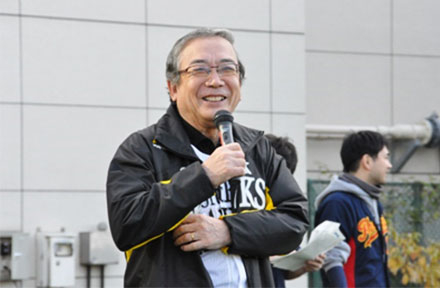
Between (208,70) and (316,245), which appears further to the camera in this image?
(316,245)

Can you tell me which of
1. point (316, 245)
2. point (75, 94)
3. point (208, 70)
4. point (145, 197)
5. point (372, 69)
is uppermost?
point (372, 69)

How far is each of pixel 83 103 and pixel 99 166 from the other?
22.6 inches

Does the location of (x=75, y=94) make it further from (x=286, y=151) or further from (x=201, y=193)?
(x=201, y=193)

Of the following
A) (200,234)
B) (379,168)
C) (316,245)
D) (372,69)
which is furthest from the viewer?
Result: (372,69)

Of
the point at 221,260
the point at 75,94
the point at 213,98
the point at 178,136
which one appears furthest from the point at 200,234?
the point at 75,94

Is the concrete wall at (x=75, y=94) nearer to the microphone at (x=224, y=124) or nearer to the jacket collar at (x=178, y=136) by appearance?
the jacket collar at (x=178, y=136)

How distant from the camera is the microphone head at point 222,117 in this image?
12.1 feet

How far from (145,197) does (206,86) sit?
53cm

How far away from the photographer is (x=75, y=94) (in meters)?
8.62

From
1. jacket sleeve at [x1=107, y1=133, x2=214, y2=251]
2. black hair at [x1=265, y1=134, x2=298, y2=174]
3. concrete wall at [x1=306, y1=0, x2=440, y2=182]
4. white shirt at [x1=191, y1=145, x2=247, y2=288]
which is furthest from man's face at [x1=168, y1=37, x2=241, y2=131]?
concrete wall at [x1=306, y1=0, x2=440, y2=182]

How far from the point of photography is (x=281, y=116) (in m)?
9.33

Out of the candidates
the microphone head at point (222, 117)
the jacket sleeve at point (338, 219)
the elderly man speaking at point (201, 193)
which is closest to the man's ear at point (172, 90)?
the elderly man speaking at point (201, 193)

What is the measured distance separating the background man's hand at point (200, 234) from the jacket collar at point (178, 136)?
0.27 meters

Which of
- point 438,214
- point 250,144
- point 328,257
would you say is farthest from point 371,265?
point 438,214
